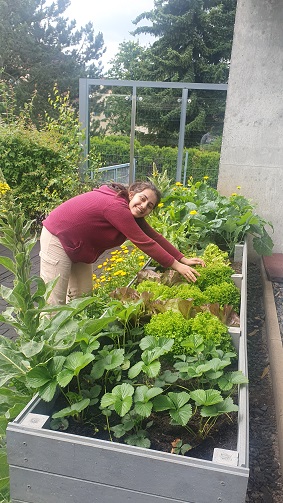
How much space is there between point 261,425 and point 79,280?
1.76m

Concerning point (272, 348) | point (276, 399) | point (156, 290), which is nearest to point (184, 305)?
point (156, 290)

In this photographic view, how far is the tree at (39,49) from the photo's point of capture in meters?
25.2

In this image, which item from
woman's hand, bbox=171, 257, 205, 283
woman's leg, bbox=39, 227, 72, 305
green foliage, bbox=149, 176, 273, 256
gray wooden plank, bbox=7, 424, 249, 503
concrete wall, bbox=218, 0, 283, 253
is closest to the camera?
gray wooden plank, bbox=7, 424, 249, 503

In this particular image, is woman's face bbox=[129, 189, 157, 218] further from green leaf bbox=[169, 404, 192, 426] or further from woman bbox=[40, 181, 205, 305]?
green leaf bbox=[169, 404, 192, 426]

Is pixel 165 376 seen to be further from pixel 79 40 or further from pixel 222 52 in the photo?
pixel 79 40

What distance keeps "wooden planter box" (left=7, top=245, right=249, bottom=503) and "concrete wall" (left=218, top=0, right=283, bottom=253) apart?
4823mm

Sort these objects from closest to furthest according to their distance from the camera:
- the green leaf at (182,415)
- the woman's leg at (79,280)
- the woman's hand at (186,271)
Answer: 1. the green leaf at (182,415)
2. the woman's hand at (186,271)
3. the woman's leg at (79,280)

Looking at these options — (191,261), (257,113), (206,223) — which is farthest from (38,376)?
(257,113)

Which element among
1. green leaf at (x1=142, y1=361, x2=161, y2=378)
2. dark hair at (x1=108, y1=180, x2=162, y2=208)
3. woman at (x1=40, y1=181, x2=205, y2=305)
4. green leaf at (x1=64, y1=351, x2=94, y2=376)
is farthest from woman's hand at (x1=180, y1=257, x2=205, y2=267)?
green leaf at (x1=64, y1=351, x2=94, y2=376)

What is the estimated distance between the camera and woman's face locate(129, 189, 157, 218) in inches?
117

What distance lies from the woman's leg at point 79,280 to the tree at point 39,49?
76.5 ft

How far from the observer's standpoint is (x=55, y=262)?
3361 millimetres

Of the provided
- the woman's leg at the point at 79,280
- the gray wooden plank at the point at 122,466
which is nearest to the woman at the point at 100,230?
the woman's leg at the point at 79,280

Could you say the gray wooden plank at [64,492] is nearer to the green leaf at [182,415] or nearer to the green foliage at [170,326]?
the green leaf at [182,415]
